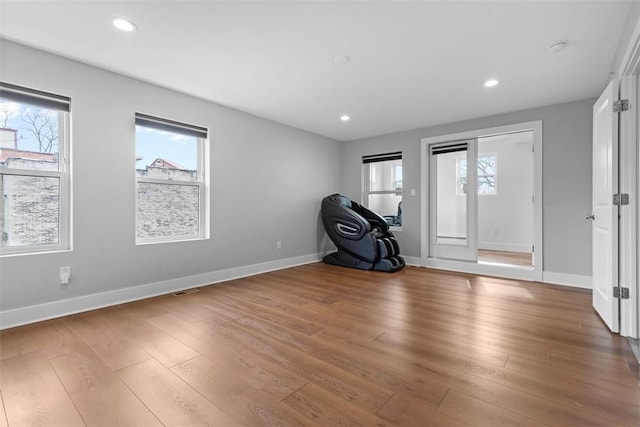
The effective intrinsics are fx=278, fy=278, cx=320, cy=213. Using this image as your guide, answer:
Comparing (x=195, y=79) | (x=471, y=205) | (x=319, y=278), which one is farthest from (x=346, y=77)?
(x=471, y=205)

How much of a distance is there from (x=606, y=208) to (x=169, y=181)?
427cm

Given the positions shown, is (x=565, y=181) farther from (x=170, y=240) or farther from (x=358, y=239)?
(x=170, y=240)

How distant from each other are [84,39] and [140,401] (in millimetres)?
2706

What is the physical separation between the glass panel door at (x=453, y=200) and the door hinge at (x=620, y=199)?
7.09 ft

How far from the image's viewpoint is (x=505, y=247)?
6031 mm

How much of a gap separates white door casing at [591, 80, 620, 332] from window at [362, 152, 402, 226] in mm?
2809

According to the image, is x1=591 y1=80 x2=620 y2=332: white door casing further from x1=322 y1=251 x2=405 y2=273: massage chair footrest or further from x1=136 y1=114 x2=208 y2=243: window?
x1=136 y1=114 x2=208 y2=243: window

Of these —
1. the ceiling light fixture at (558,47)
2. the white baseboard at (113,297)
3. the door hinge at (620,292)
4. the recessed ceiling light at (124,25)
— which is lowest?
the white baseboard at (113,297)

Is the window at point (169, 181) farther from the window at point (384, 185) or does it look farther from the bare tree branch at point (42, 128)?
the window at point (384, 185)

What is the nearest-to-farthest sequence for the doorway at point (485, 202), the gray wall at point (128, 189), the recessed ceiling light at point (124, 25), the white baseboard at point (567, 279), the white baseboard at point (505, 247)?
the recessed ceiling light at point (124, 25) → the gray wall at point (128, 189) → the white baseboard at point (567, 279) → the doorway at point (485, 202) → the white baseboard at point (505, 247)

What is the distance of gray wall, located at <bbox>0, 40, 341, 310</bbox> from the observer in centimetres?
240

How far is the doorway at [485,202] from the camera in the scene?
3912 mm

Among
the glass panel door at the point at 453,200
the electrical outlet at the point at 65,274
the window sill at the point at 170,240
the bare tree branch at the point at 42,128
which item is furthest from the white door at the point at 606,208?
the bare tree branch at the point at 42,128

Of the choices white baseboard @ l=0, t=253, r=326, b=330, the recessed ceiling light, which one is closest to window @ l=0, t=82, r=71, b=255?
white baseboard @ l=0, t=253, r=326, b=330
